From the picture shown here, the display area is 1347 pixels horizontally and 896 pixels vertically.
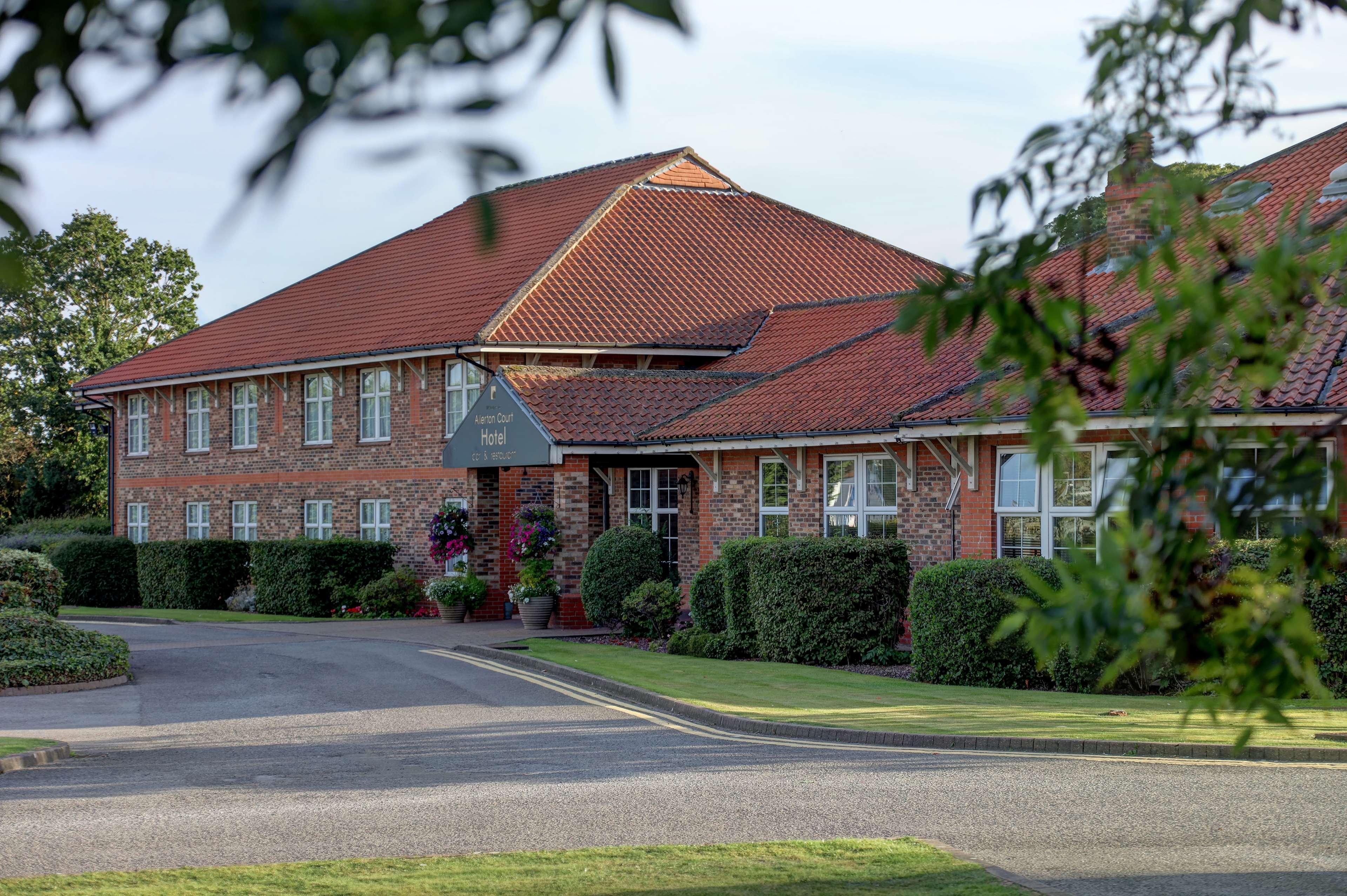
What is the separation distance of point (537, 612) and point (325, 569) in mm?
7541

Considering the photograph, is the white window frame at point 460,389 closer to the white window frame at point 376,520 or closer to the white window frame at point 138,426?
the white window frame at point 376,520

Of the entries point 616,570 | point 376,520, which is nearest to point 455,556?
point 376,520

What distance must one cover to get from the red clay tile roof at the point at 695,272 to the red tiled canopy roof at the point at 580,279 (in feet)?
0.14

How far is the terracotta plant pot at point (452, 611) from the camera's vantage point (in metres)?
28.9

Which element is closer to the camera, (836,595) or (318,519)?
(836,595)

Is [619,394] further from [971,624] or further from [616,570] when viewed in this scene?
[971,624]

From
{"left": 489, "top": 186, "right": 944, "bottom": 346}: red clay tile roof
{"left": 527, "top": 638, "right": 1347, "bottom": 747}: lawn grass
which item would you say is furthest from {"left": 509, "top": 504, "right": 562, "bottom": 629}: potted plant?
{"left": 527, "top": 638, "right": 1347, "bottom": 747}: lawn grass

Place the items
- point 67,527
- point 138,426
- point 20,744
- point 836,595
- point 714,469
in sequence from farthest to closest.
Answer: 1. point 67,527
2. point 138,426
3. point 714,469
4. point 836,595
5. point 20,744

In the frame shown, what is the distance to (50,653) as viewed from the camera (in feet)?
60.8

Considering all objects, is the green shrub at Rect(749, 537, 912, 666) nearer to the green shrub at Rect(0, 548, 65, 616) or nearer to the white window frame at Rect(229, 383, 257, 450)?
the green shrub at Rect(0, 548, 65, 616)

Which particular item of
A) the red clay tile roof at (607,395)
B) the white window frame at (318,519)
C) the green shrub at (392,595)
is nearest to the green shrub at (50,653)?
the red clay tile roof at (607,395)

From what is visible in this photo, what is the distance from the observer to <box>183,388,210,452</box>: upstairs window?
39312mm

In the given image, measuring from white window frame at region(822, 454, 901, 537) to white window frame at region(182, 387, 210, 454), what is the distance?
22123 mm

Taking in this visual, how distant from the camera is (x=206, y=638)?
25.6 m
